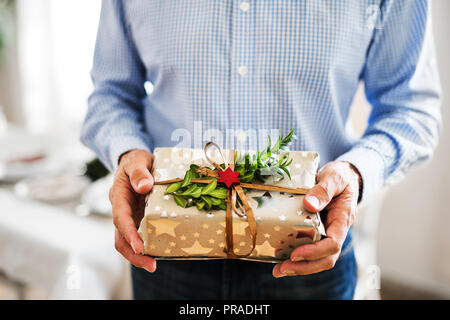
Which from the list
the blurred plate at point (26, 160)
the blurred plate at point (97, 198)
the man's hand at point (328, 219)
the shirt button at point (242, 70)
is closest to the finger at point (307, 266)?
the man's hand at point (328, 219)

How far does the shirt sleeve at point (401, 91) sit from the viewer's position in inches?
26.2

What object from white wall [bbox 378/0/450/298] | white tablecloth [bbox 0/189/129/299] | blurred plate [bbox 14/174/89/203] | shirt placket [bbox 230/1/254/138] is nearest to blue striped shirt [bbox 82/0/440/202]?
shirt placket [bbox 230/1/254/138]

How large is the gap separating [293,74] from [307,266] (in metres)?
0.31

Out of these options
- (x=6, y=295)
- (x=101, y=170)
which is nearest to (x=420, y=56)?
(x=101, y=170)

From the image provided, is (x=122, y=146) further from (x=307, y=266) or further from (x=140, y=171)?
(x=307, y=266)

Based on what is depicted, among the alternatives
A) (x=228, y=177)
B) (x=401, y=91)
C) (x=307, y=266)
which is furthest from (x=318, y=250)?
(x=401, y=91)

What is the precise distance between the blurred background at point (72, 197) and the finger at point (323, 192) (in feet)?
1.87

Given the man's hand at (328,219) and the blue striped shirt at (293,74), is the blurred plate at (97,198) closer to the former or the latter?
the blue striped shirt at (293,74)

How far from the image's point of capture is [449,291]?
1.91 metres

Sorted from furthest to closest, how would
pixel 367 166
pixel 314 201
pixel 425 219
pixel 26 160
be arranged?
1. pixel 425 219
2. pixel 26 160
3. pixel 367 166
4. pixel 314 201

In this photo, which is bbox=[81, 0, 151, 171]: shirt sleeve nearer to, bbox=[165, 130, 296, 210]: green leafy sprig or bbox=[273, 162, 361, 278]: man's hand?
bbox=[165, 130, 296, 210]: green leafy sprig

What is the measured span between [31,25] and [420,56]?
9.55ft

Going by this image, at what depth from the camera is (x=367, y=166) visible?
621 millimetres

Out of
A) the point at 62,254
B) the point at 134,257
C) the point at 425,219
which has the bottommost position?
the point at 425,219
